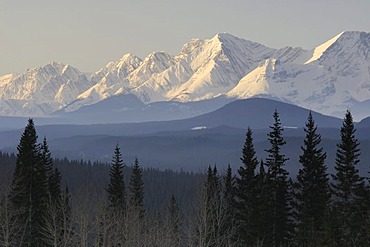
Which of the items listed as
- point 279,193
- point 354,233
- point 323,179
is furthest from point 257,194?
point 354,233

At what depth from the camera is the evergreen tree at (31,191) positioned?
7062 cm

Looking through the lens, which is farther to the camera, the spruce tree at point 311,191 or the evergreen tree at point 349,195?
the spruce tree at point 311,191

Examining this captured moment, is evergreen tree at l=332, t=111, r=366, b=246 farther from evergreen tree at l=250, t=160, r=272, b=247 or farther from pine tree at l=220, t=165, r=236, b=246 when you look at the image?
pine tree at l=220, t=165, r=236, b=246

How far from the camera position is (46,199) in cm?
7219

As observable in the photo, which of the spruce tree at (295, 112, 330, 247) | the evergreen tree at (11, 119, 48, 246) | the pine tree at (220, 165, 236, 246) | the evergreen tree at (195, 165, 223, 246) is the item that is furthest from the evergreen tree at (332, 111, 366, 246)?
the evergreen tree at (11, 119, 48, 246)

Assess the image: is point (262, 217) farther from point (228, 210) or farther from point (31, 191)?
point (31, 191)

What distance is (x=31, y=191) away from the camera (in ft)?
235

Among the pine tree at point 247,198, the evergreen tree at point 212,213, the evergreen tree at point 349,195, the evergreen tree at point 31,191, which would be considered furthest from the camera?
the pine tree at point 247,198

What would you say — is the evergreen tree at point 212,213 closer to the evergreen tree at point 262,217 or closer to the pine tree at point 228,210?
the pine tree at point 228,210

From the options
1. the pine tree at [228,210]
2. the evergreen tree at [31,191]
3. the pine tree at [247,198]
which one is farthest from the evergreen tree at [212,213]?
the evergreen tree at [31,191]

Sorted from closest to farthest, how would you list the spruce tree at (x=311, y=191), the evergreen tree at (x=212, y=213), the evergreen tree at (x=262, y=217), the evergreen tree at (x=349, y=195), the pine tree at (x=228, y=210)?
the evergreen tree at (x=349, y=195) < the spruce tree at (x=311, y=191) < the evergreen tree at (x=212, y=213) < the evergreen tree at (x=262, y=217) < the pine tree at (x=228, y=210)

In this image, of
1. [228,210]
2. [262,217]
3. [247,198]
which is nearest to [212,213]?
[247,198]

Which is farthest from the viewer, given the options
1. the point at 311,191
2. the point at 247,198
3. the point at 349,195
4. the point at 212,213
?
the point at 247,198

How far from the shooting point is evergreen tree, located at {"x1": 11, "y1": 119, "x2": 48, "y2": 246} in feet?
232
